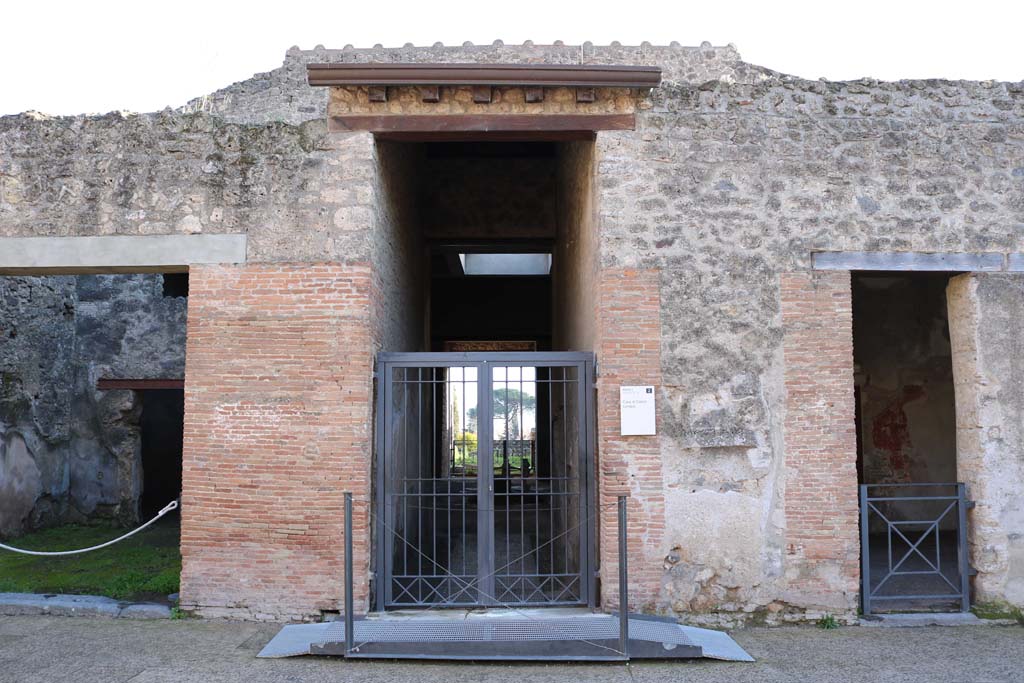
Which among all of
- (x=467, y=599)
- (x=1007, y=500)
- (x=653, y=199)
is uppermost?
(x=653, y=199)

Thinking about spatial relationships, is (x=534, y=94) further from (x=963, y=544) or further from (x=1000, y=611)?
(x=1000, y=611)

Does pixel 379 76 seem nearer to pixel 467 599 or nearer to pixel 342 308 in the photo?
pixel 342 308

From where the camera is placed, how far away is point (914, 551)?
763 cm

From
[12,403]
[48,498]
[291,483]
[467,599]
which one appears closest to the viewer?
[291,483]

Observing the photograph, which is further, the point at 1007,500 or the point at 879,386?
the point at 879,386

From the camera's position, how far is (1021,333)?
6.89 metres

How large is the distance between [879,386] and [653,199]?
5.99m

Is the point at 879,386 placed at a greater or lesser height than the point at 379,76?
lesser

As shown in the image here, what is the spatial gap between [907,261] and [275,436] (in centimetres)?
564

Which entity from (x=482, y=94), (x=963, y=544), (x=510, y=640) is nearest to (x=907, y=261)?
(x=963, y=544)

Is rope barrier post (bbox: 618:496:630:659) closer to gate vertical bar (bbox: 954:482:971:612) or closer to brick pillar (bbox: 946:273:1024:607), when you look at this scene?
gate vertical bar (bbox: 954:482:971:612)

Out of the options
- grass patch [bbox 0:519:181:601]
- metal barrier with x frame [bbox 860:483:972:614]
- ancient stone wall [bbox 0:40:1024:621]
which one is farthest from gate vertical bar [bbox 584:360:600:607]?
grass patch [bbox 0:519:181:601]

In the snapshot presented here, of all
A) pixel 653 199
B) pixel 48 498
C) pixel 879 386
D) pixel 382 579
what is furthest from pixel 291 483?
pixel 879 386

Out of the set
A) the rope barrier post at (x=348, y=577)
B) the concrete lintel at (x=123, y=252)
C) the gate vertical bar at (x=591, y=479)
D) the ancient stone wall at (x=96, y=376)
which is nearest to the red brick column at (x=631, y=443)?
the gate vertical bar at (x=591, y=479)
